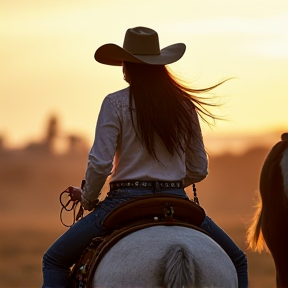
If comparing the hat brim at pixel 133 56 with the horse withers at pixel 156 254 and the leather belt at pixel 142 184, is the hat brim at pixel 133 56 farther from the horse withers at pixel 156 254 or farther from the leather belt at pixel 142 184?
the horse withers at pixel 156 254

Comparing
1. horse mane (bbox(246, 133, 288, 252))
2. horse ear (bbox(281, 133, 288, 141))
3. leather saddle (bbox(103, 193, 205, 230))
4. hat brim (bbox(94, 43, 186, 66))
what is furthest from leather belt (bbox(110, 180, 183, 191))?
horse ear (bbox(281, 133, 288, 141))

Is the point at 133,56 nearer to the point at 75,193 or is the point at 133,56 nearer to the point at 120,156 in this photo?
the point at 120,156

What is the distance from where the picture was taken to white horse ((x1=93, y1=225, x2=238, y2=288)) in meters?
6.58

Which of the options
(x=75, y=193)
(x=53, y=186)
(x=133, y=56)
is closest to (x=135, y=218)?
(x=75, y=193)

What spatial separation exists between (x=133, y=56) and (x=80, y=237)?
1.29m

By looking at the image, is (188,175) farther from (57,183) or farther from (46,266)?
(57,183)

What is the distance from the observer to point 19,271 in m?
33.5

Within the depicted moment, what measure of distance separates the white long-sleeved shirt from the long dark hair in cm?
5

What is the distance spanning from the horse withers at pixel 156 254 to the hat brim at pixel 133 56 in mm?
973

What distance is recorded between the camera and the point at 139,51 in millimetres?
7641

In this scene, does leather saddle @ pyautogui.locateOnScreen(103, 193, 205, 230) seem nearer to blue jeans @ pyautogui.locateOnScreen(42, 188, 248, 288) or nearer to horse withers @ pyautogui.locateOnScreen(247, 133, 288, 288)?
blue jeans @ pyautogui.locateOnScreen(42, 188, 248, 288)

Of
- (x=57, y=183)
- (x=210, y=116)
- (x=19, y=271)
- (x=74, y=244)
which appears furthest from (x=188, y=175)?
(x=57, y=183)

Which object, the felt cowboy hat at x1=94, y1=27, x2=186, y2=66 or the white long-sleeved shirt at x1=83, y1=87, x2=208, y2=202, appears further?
the felt cowboy hat at x1=94, y1=27, x2=186, y2=66

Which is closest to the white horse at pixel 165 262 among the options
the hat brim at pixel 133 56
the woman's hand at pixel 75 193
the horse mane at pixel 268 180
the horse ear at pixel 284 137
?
the woman's hand at pixel 75 193
